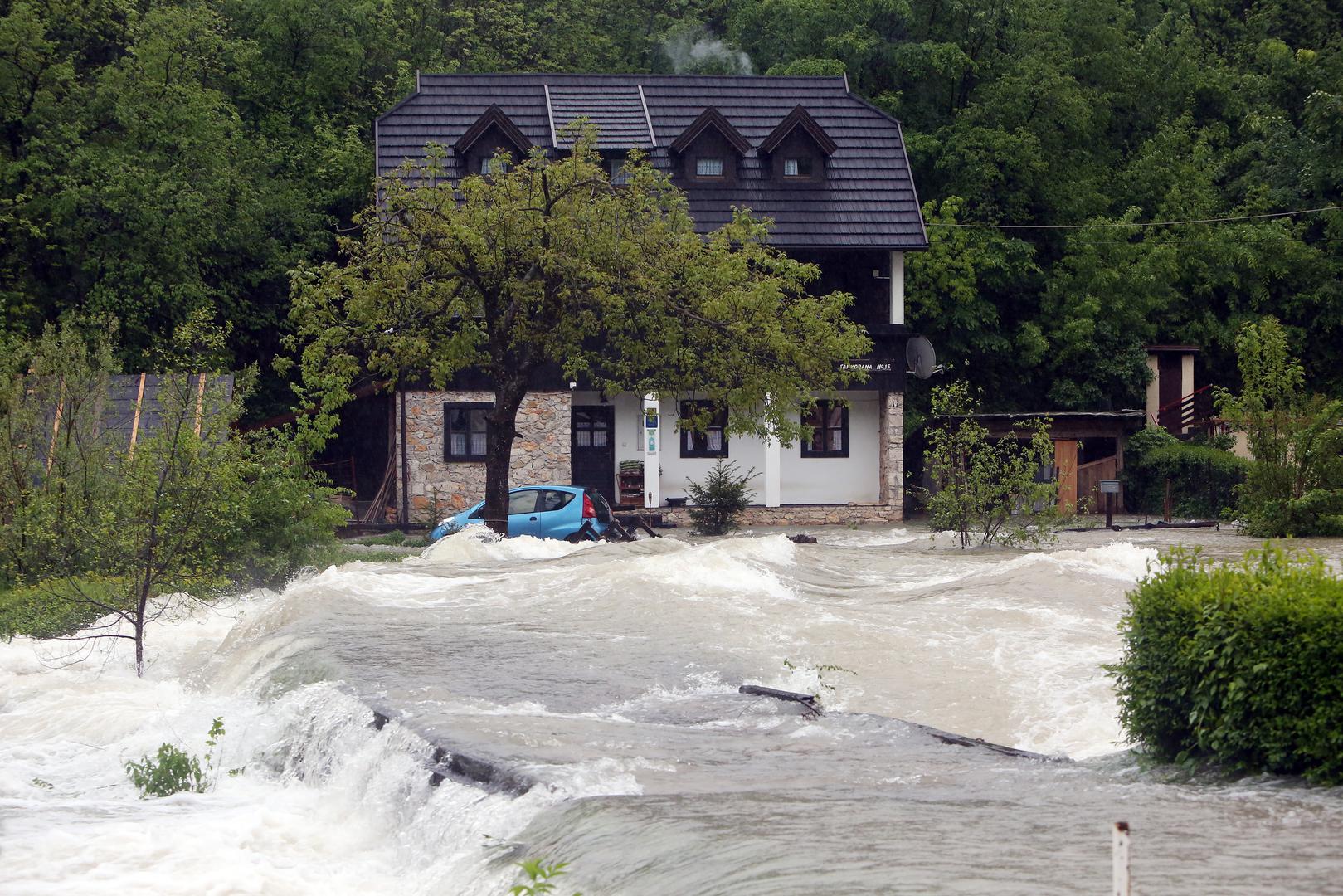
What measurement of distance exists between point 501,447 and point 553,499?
4.45 metres

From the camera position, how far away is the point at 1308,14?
55250 mm

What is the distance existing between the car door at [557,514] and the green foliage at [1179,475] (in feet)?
50.2

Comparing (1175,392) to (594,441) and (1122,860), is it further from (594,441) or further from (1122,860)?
(1122,860)

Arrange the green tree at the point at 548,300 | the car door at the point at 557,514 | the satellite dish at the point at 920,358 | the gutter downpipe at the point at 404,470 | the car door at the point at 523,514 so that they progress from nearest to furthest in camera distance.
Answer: the green tree at the point at 548,300, the car door at the point at 557,514, the car door at the point at 523,514, the gutter downpipe at the point at 404,470, the satellite dish at the point at 920,358

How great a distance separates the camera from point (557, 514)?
2939 centimetres

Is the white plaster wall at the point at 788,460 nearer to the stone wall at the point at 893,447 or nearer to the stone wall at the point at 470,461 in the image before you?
the stone wall at the point at 893,447

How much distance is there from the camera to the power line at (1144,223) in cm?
4272

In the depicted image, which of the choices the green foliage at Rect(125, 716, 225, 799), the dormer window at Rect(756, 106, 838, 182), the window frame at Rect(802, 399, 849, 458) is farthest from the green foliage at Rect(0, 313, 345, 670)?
the dormer window at Rect(756, 106, 838, 182)

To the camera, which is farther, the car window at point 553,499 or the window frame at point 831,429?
the window frame at point 831,429

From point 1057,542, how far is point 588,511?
881cm

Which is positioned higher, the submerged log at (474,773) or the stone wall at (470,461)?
the stone wall at (470,461)

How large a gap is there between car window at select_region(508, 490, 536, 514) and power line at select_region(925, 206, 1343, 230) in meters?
16.7

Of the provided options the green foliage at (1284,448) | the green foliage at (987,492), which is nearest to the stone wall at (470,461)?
the green foliage at (987,492)

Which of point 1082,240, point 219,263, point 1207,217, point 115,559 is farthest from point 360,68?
point 115,559
